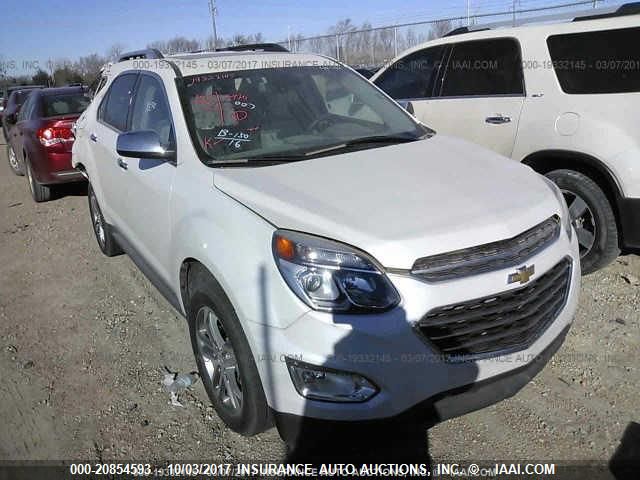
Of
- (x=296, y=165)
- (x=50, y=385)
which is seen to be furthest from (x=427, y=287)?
(x=50, y=385)

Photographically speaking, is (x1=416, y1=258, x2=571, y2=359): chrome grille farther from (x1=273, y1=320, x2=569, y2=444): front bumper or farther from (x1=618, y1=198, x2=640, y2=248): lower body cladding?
(x1=618, y1=198, x2=640, y2=248): lower body cladding

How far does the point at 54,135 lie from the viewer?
769 centimetres

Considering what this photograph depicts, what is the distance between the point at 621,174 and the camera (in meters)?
4.02

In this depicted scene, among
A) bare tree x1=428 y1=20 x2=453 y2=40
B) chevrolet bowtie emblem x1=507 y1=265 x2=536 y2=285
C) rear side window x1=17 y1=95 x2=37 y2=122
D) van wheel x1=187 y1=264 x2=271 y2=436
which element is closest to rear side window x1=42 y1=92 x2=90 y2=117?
rear side window x1=17 y1=95 x2=37 y2=122

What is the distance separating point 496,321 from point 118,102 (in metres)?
3.60

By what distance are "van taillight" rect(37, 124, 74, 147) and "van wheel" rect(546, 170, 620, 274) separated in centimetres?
644

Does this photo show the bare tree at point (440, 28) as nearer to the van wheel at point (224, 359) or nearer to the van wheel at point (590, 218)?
the van wheel at point (590, 218)

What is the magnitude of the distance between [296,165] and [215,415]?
1.44 meters

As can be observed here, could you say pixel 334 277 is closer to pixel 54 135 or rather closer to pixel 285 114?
pixel 285 114

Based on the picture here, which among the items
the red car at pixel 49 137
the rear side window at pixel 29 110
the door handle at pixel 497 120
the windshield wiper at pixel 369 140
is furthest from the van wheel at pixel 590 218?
the rear side window at pixel 29 110

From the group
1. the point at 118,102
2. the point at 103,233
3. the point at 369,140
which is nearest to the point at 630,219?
the point at 369,140

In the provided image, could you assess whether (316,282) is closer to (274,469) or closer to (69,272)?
(274,469)

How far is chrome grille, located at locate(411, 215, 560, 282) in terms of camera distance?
216cm

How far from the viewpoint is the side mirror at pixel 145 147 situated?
312 cm
